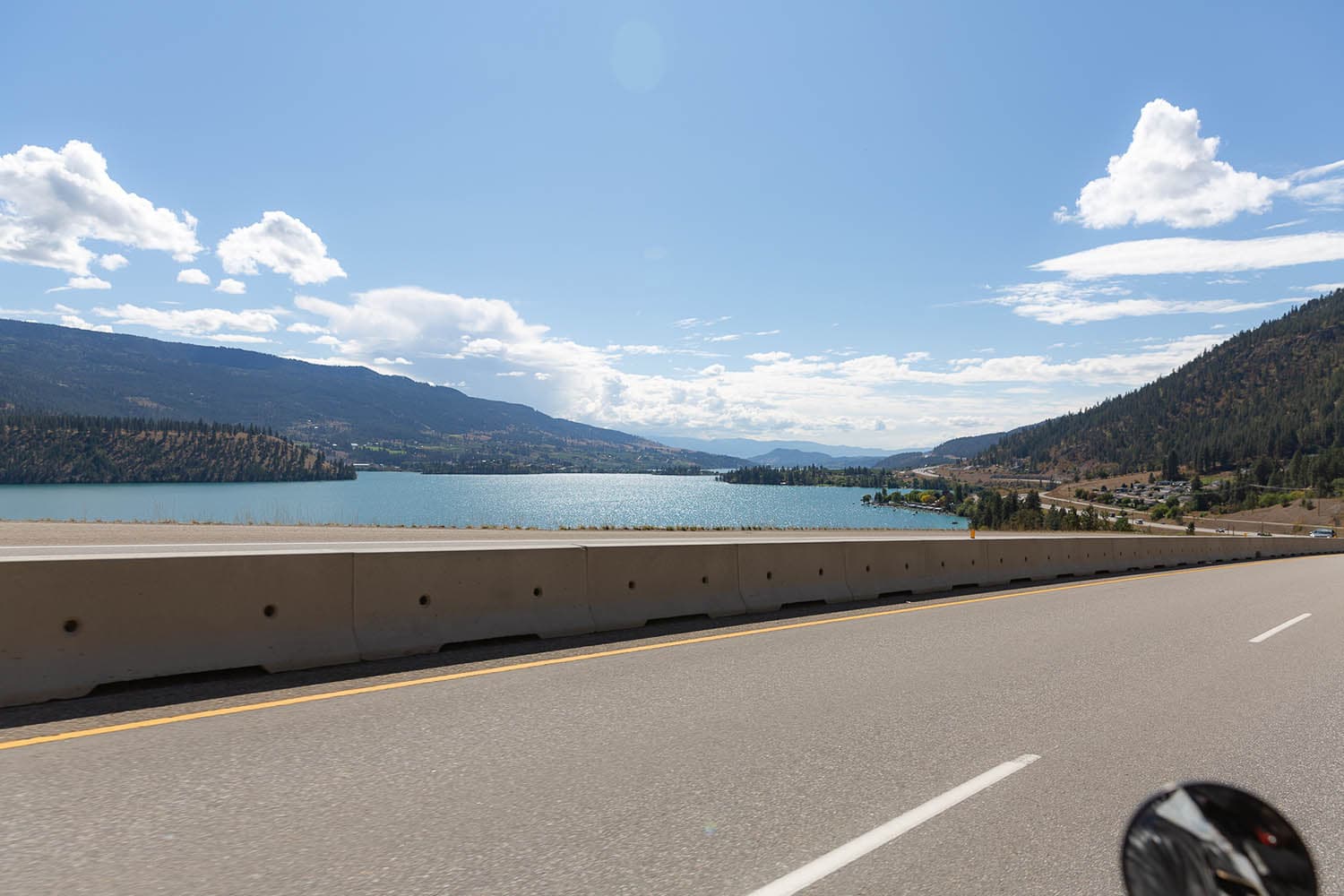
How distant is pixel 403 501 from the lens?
Result: 127m

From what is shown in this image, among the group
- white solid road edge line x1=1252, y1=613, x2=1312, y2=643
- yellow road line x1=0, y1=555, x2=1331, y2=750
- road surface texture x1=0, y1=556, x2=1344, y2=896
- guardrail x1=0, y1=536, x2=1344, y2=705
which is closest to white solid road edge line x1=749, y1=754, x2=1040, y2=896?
road surface texture x1=0, y1=556, x2=1344, y2=896

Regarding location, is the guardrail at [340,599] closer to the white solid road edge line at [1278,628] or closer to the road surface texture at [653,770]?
the road surface texture at [653,770]

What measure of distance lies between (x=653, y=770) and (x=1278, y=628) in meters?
10.7

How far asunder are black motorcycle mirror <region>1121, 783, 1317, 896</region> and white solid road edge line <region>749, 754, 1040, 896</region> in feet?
5.85

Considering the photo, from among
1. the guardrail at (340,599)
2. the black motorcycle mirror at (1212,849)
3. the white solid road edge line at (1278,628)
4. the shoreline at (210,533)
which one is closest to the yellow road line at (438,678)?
the guardrail at (340,599)

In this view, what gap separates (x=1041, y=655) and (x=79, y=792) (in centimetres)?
801

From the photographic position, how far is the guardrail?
591 centimetres

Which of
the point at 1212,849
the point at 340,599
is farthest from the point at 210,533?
the point at 1212,849

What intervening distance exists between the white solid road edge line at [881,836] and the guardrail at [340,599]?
16.6 ft

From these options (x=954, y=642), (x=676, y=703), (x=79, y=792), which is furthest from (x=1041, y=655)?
(x=79, y=792)

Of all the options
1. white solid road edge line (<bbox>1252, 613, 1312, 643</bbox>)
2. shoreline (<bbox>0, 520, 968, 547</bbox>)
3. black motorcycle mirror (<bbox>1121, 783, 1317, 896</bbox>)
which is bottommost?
white solid road edge line (<bbox>1252, 613, 1312, 643</bbox>)

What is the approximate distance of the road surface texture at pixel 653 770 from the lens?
3.39m

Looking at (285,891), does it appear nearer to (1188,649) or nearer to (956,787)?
(956,787)

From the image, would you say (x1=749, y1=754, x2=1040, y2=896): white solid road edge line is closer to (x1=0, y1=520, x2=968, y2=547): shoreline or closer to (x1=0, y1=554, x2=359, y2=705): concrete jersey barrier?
(x1=0, y1=554, x2=359, y2=705): concrete jersey barrier
